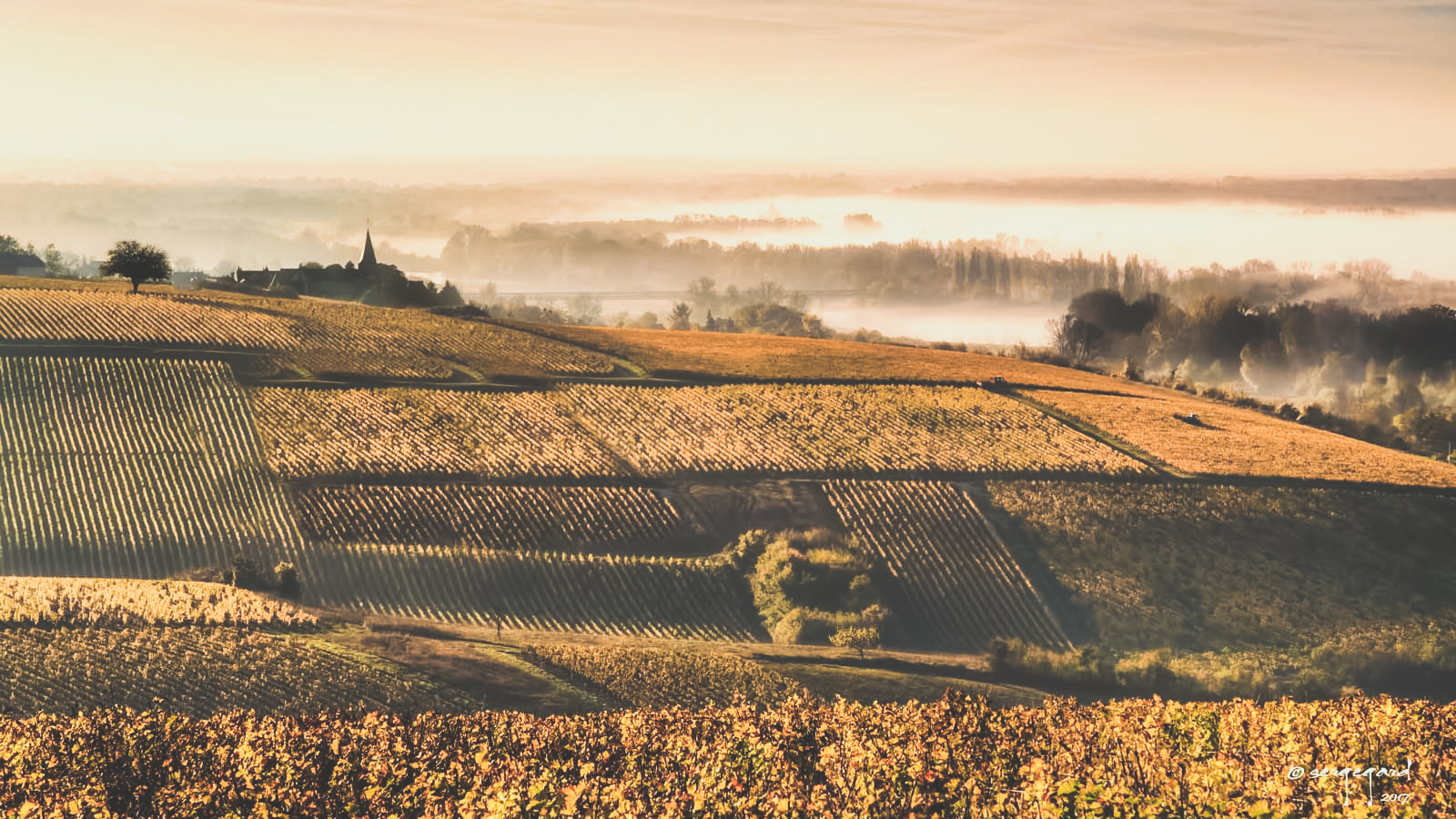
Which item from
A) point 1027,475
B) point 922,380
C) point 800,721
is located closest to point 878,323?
point 922,380

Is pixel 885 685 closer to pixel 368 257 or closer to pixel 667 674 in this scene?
pixel 667 674

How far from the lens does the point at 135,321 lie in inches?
3135

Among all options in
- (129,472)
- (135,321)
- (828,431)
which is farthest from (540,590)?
(135,321)

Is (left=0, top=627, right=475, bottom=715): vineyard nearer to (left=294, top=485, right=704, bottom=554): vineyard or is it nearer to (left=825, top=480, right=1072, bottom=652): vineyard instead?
(left=294, top=485, right=704, bottom=554): vineyard

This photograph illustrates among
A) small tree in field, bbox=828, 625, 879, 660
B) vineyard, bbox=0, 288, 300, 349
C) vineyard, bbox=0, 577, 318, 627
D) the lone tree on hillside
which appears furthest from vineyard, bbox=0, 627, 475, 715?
the lone tree on hillside

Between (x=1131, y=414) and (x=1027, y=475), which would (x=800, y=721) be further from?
(x=1131, y=414)

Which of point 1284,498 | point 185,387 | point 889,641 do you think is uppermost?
point 185,387

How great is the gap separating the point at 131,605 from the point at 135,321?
4197 cm

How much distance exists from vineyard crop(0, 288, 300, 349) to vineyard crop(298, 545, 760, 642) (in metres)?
29.8

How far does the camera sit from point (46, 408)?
6550cm

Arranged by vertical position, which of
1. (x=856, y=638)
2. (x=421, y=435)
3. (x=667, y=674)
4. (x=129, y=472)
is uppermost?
(x=421, y=435)

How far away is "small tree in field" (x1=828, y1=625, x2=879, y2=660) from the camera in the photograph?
51281 mm

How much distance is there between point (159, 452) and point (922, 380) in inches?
1803

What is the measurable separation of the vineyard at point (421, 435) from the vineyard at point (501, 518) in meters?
2.04
